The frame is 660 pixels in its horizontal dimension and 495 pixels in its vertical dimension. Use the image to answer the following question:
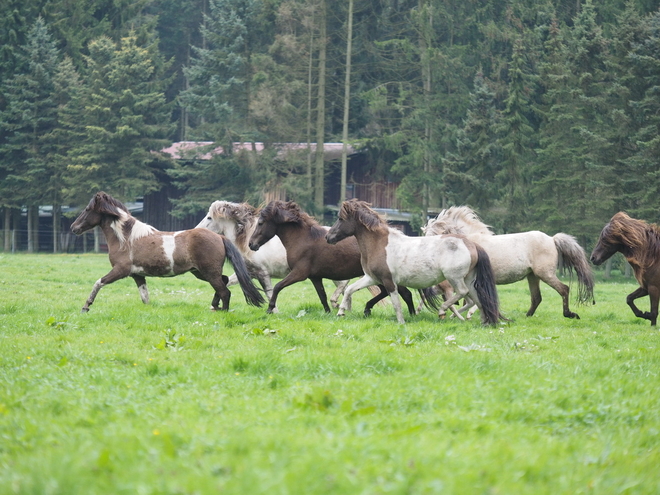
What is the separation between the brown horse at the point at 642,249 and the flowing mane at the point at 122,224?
790 centimetres

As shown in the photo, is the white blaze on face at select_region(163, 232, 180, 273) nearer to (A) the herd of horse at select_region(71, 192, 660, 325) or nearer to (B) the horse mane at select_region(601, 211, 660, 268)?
(A) the herd of horse at select_region(71, 192, 660, 325)

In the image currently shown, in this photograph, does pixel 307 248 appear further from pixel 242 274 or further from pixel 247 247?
pixel 247 247

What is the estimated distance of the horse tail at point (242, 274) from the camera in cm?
1194

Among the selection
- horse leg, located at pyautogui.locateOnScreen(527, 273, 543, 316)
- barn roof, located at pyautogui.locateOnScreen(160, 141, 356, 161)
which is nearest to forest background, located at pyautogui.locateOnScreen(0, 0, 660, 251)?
barn roof, located at pyautogui.locateOnScreen(160, 141, 356, 161)

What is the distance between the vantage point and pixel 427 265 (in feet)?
35.9

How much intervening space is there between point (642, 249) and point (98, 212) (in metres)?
9.20

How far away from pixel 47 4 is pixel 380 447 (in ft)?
161

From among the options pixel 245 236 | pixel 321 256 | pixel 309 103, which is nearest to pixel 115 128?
pixel 309 103

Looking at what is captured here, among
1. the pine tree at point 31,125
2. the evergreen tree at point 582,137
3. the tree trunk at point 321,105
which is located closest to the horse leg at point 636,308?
the evergreen tree at point 582,137

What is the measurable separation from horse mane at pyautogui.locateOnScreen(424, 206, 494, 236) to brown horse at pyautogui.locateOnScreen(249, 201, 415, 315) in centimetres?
193

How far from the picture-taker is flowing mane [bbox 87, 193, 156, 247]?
1220 cm

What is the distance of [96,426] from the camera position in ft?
16.5

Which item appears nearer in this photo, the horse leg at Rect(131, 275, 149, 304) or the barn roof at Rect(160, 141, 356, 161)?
the horse leg at Rect(131, 275, 149, 304)

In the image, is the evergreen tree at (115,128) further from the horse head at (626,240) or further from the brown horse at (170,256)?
the horse head at (626,240)
